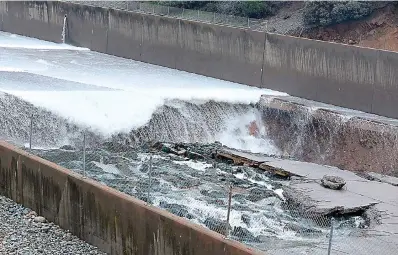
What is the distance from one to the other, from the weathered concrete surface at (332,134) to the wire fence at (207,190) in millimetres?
4571

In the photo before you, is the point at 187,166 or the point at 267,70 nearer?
the point at 187,166

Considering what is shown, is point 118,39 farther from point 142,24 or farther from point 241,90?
point 241,90

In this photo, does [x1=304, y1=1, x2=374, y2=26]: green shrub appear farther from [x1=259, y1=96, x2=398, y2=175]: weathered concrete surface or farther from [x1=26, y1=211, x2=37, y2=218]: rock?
[x1=26, y1=211, x2=37, y2=218]: rock

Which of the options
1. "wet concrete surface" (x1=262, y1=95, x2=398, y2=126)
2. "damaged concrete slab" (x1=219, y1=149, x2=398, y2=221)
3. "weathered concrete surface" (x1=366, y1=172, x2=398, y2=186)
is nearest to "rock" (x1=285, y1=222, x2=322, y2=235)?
"damaged concrete slab" (x1=219, y1=149, x2=398, y2=221)

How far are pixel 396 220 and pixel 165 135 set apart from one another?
32.9ft

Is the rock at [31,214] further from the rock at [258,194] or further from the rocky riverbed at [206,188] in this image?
the rock at [258,194]

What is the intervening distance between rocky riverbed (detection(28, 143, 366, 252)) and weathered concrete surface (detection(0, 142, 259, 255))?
2.10ft

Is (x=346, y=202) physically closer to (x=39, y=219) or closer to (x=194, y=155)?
(x=194, y=155)

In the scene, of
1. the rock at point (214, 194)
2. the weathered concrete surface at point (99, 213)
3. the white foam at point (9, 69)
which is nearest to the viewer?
the weathered concrete surface at point (99, 213)

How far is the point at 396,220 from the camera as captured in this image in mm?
15820

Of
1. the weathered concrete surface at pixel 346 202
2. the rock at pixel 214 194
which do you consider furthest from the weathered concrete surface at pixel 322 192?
the rock at pixel 214 194

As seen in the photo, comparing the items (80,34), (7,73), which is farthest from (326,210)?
(80,34)

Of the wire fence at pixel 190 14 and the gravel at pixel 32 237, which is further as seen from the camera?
the wire fence at pixel 190 14

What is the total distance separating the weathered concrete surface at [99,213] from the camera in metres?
12.4
